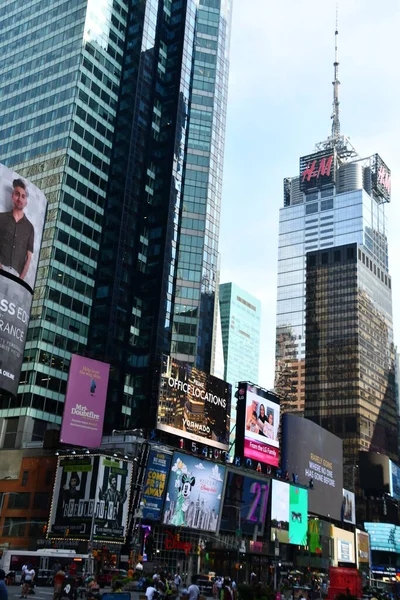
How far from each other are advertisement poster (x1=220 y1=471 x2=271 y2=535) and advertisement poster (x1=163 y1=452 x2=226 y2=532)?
3.36m

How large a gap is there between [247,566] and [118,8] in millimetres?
99108

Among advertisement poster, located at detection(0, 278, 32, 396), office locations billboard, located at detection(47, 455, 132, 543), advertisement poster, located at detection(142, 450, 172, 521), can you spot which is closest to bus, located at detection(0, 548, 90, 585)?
office locations billboard, located at detection(47, 455, 132, 543)

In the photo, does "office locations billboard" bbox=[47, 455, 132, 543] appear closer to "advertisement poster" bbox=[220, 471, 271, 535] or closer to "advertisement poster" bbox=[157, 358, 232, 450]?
"advertisement poster" bbox=[157, 358, 232, 450]

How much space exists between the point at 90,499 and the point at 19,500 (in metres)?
16.9

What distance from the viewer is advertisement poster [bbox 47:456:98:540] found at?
64688 millimetres

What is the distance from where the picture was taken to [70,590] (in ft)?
123

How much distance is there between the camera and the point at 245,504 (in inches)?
3529

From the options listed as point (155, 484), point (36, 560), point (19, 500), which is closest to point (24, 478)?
point (19, 500)

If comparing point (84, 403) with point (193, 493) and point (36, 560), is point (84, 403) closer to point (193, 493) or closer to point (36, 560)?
point (193, 493)

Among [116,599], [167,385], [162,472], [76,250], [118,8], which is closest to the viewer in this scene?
[116,599]

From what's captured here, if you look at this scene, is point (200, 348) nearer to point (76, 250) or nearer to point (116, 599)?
point (76, 250)

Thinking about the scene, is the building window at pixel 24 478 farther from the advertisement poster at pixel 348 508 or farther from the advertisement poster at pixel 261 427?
the advertisement poster at pixel 348 508

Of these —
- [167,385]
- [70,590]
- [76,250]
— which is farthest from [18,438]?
[70,590]

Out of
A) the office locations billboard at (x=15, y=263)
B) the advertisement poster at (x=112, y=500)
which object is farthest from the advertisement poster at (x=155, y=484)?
the office locations billboard at (x=15, y=263)
